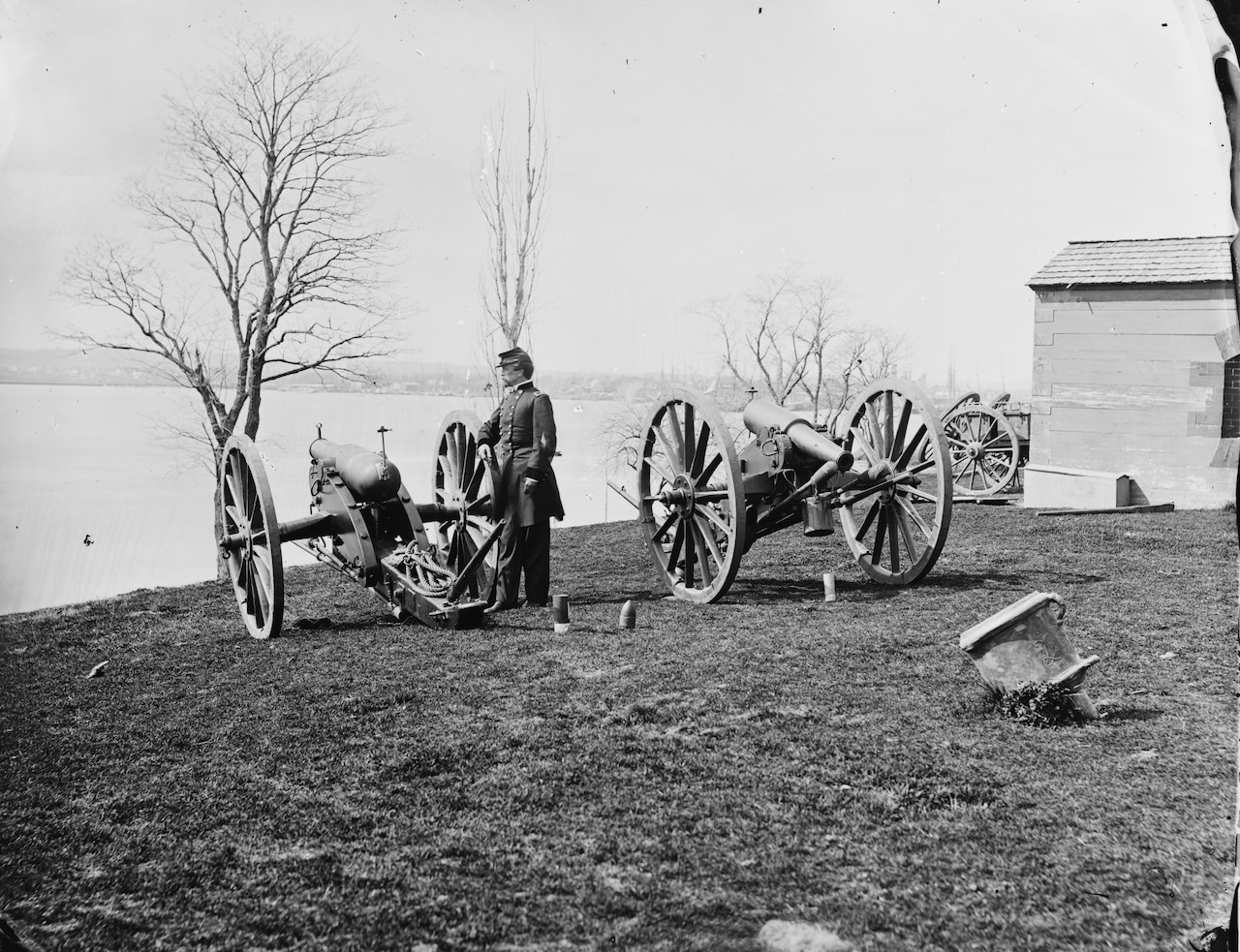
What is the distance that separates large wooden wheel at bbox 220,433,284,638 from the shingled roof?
16.1 feet

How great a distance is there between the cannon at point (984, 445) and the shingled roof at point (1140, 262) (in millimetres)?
4238

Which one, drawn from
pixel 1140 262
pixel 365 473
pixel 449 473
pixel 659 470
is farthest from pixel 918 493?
pixel 365 473

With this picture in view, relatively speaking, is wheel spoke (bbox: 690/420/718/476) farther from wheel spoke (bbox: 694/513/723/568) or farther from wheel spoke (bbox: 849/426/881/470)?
wheel spoke (bbox: 849/426/881/470)

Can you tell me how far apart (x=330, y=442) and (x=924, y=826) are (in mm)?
5460

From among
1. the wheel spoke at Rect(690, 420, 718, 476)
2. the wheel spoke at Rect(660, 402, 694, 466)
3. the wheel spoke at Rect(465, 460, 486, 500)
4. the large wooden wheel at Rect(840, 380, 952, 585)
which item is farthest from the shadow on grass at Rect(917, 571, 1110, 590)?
the wheel spoke at Rect(465, 460, 486, 500)

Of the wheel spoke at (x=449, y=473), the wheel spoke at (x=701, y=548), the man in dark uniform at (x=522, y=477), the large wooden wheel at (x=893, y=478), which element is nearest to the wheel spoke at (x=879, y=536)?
the large wooden wheel at (x=893, y=478)

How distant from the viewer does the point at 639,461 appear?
758cm

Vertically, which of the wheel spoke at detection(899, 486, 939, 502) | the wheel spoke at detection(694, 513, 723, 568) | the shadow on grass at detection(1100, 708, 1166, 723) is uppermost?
the wheel spoke at detection(899, 486, 939, 502)

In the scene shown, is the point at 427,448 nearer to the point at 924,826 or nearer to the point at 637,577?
the point at 637,577

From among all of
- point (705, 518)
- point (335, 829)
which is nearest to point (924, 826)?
point (335, 829)

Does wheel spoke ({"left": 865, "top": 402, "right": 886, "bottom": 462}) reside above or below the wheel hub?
above

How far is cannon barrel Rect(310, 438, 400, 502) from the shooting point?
6.66 meters

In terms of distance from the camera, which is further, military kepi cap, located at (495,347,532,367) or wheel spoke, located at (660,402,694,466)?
wheel spoke, located at (660,402,694,466)

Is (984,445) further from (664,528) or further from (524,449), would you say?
(524,449)
